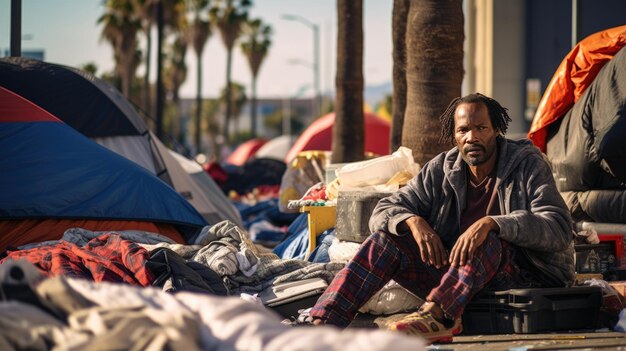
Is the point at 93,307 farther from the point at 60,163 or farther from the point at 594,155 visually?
the point at 60,163

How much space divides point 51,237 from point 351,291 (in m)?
4.70

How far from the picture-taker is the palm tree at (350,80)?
704 inches

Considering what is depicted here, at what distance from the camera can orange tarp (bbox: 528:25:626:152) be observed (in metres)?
9.66

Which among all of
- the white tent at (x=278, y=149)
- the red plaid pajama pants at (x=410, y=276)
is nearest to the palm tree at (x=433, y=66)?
the red plaid pajama pants at (x=410, y=276)

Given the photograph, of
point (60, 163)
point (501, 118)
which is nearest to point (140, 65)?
point (60, 163)

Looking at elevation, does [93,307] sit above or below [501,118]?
below

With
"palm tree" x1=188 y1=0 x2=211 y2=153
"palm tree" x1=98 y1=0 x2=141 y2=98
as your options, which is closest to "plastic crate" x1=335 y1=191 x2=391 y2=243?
"palm tree" x1=98 y1=0 x2=141 y2=98

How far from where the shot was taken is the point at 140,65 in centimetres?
6294

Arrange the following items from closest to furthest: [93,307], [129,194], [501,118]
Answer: [93,307], [501,118], [129,194]

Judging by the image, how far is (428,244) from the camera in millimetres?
6551

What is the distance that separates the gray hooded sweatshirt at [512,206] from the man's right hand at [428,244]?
14 centimetres

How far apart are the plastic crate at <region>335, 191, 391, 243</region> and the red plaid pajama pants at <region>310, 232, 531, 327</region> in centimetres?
176

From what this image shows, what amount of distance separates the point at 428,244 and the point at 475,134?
80 centimetres

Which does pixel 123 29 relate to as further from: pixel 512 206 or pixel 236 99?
pixel 236 99
